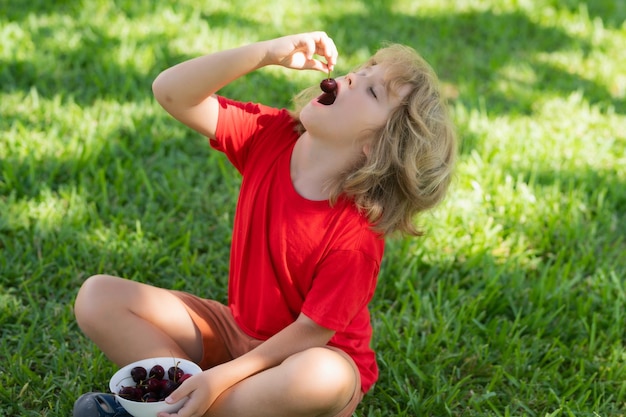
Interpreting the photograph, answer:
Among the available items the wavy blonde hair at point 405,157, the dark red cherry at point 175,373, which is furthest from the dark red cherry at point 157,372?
the wavy blonde hair at point 405,157

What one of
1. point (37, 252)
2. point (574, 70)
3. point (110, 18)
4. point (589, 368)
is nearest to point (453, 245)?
point (589, 368)

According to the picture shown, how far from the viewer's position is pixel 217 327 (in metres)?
2.19

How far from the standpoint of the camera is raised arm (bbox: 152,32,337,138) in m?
1.99

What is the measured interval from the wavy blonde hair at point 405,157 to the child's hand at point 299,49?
0.14 metres

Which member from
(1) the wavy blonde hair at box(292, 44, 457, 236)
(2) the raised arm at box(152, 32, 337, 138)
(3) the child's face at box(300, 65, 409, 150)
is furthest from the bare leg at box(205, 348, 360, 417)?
(2) the raised arm at box(152, 32, 337, 138)

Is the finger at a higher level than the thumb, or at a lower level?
higher

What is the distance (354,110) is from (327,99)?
7cm

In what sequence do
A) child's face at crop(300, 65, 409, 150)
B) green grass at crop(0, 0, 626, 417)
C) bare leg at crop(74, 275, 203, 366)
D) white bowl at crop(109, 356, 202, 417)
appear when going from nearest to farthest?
white bowl at crop(109, 356, 202, 417), child's face at crop(300, 65, 409, 150), bare leg at crop(74, 275, 203, 366), green grass at crop(0, 0, 626, 417)

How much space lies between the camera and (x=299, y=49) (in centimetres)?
201

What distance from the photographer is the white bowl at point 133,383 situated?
1833mm

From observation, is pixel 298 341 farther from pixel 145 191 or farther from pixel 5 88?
pixel 5 88

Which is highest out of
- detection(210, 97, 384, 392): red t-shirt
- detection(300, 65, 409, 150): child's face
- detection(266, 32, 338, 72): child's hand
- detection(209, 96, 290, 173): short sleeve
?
detection(266, 32, 338, 72): child's hand

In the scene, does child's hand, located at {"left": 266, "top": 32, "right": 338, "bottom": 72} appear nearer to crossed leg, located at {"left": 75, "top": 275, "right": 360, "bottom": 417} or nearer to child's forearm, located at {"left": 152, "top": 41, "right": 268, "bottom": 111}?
child's forearm, located at {"left": 152, "top": 41, "right": 268, "bottom": 111}

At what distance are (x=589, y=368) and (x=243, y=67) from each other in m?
1.33
